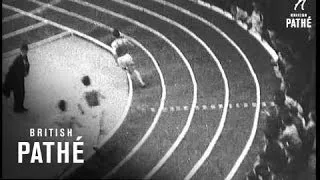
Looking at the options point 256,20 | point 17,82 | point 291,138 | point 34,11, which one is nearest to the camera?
point 17,82

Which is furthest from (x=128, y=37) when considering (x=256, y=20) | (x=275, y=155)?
(x=275, y=155)

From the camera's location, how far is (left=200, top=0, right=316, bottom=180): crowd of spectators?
16.9ft

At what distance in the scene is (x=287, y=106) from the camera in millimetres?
5227

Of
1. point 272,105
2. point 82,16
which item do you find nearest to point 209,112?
point 272,105

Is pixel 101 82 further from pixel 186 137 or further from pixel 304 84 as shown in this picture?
pixel 304 84

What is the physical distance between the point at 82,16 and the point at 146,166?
1.57m

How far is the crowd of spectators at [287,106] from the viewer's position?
5164mm

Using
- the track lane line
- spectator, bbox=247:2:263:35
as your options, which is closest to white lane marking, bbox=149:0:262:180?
spectator, bbox=247:2:263:35

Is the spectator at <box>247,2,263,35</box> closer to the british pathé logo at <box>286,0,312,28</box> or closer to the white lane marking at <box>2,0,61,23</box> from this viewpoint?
the british pathé logo at <box>286,0,312,28</box>

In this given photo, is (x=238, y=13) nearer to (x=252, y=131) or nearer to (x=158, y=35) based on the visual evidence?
(x=158, y=35)

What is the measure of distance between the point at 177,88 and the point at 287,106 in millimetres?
1104

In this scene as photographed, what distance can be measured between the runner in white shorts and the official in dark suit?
2.89ft

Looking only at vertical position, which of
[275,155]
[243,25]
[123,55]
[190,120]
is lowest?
[275,155]

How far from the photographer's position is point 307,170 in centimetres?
519
